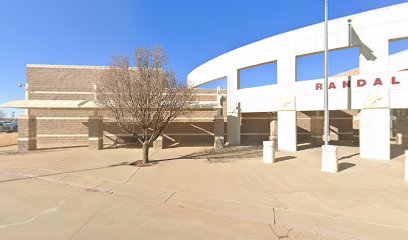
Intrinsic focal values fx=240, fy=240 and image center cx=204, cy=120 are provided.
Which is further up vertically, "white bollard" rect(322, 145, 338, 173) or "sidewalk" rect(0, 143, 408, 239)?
"white bollard" rect(322, 145, 338, 173)

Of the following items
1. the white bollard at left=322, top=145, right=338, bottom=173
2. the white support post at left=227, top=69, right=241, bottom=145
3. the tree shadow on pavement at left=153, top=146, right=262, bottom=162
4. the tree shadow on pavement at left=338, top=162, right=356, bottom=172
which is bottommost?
the tree shadow on pavement at left=153, top=146, right=262, bottom=162

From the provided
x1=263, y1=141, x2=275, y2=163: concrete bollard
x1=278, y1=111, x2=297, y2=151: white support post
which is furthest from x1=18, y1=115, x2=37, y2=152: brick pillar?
x1=278, y1=111, x2=297, y2=151: white support post

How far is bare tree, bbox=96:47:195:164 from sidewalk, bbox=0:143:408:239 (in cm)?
247

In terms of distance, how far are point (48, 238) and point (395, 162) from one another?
15.5 meters

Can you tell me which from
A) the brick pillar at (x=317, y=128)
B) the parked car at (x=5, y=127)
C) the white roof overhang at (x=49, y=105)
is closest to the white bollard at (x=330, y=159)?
the brick pillar at (x=317, y=128)

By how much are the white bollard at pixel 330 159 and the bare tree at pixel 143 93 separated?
24.0 feet

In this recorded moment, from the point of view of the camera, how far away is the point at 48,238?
457 cm

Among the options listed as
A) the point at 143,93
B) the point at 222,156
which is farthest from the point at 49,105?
the point at 222,156

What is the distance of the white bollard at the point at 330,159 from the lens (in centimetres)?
1026

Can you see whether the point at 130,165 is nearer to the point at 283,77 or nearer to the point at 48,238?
the point at 48,238

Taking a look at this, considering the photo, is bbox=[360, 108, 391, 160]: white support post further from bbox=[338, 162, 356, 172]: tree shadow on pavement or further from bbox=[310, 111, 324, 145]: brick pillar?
bbox=[310, 111, 324, 145]: brick pillar

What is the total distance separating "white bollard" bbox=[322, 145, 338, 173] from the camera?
10258 millimetres

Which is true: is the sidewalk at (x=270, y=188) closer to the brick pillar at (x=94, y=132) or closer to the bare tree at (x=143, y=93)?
the bare tree at (x=143, y=93)

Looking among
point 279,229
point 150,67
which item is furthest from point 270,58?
point 279,229
